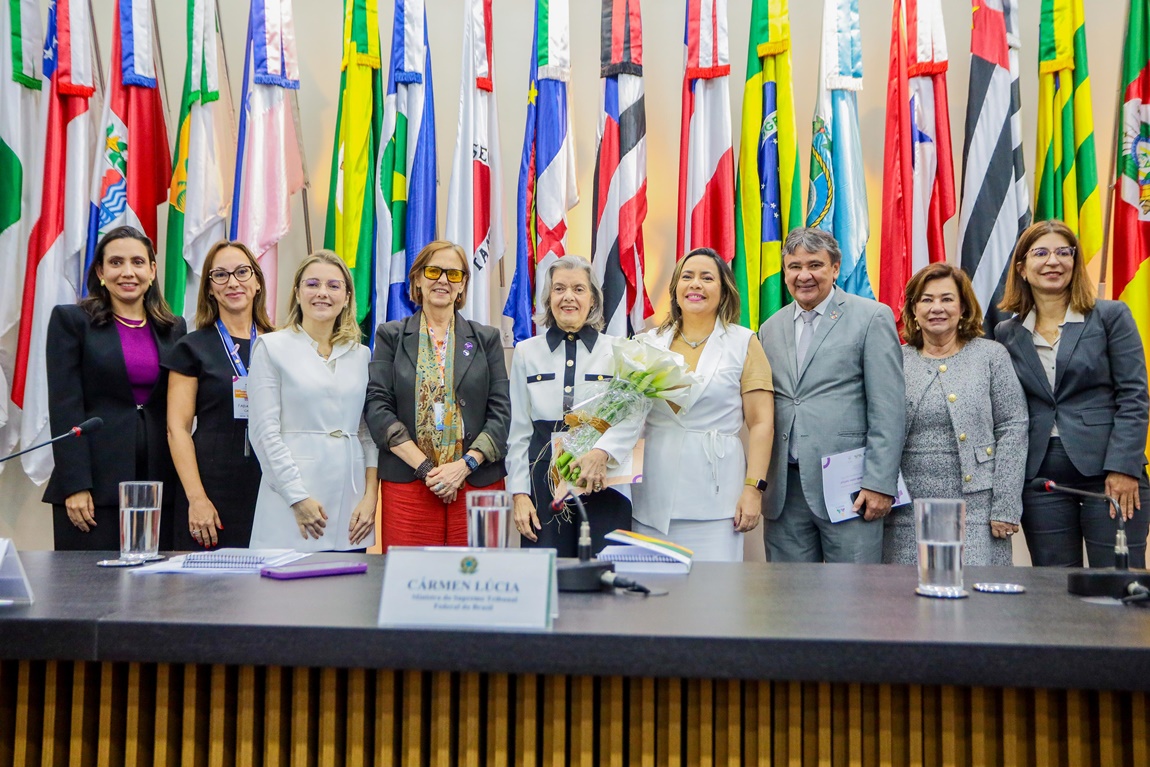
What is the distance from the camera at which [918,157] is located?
3656 mm

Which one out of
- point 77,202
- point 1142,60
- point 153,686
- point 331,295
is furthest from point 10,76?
point 1142,60

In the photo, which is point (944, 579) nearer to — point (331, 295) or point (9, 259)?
point (331, 295)

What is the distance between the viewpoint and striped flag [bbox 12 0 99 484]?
11.9ft

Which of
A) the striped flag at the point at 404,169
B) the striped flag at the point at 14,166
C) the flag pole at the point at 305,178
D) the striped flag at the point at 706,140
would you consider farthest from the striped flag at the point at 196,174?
the striped flag at the point at 706,140

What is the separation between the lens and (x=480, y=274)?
3.78 metres

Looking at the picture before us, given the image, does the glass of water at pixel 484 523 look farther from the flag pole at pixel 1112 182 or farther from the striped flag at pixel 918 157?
the flag pole at pixel 1112 182

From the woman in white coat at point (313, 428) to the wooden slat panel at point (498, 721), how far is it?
5.18 ft

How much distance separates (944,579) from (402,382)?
1804 millimetres

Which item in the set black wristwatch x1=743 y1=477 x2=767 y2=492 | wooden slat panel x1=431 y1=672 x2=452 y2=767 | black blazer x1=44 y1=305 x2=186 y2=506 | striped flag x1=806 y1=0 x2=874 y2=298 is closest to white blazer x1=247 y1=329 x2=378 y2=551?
black blazer x1=44 y1=305 x2=186 y2=506

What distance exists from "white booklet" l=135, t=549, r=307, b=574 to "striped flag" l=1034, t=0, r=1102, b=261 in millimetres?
3175

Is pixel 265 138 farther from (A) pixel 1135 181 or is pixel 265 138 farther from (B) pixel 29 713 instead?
(A) pixel 1135 181

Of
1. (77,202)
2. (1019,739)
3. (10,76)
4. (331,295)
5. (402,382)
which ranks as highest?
(10,76)

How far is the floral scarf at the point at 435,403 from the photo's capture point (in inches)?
111

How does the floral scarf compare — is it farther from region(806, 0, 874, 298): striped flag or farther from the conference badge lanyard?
region(806, 0, 874, 298): striped flag
